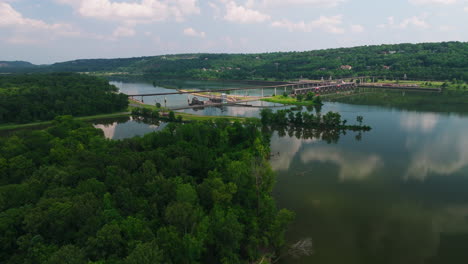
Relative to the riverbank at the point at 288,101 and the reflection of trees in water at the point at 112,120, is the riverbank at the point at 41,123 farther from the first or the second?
the riverbank at the point at 288,101

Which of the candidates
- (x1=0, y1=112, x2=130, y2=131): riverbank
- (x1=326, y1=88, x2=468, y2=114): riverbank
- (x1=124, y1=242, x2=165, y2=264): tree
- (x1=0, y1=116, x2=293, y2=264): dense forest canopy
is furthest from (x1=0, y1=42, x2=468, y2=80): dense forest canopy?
(x1=124, y1=242, x2=165, y2=264): tree

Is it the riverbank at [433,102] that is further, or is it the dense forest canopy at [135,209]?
the riverbank at [433,102]

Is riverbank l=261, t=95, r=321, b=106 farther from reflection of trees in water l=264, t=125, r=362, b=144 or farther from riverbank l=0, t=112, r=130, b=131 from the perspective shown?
riverbank l=0, t=112, r=130, b=131

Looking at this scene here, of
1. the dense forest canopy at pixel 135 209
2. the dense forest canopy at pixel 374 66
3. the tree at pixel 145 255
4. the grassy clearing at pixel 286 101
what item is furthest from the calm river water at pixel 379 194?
the dense forest canopy at pixel 374 66

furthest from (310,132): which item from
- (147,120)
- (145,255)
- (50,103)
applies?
(50,103)

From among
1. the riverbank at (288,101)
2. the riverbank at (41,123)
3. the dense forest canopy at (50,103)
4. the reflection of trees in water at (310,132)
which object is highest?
the dense forest canopy at (50,103)

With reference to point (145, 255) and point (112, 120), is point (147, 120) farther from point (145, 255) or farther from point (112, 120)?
point (145, 255)
